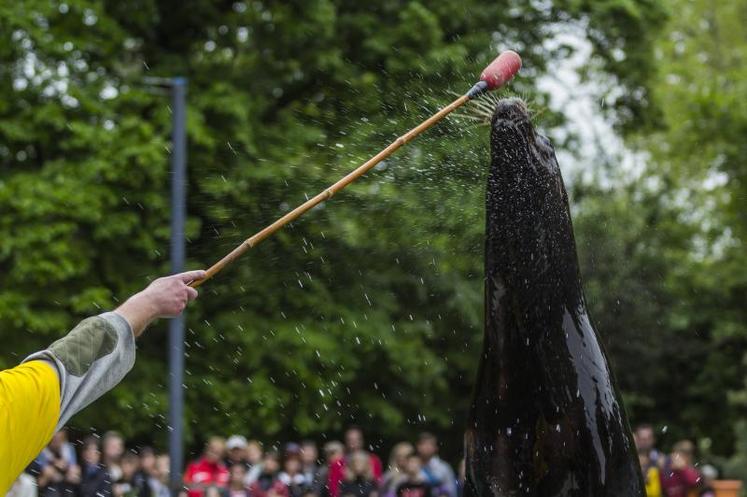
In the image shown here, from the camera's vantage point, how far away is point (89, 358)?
3.54 metres

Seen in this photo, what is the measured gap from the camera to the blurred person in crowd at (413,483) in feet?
42.9

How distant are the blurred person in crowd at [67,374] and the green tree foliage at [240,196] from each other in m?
12.8

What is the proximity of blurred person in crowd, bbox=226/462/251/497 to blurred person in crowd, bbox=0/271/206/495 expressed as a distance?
362 inches

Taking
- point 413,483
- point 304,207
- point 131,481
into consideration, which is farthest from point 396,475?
point 304,207

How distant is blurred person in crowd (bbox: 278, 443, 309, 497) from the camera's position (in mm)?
12837

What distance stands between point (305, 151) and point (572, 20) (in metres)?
6.08

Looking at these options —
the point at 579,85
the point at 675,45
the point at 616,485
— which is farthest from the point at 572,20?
the point at 616,485

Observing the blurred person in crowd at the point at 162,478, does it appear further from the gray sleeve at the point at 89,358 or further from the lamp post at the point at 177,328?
the gray sleeve at the point at 89,358

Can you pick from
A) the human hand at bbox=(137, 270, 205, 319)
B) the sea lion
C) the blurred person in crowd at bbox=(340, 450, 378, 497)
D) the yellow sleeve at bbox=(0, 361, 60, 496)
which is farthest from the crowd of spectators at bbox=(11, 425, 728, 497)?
the yellow sleeve at bbox=(0, 361, 60, 496)

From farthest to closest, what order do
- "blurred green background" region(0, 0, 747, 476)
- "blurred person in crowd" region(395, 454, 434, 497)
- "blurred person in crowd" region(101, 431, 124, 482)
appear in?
"blurred green background" region(0, 0, 747, 476)
"blurred person in crowd" region(395, 454, 434, 497)
"blurred person in crowd" region(101, 431, 124, 482)

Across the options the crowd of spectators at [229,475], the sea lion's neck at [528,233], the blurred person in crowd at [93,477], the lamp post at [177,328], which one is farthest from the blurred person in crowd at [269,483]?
the sea lion's neck at [528,233]

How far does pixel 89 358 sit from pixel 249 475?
32.1 ft

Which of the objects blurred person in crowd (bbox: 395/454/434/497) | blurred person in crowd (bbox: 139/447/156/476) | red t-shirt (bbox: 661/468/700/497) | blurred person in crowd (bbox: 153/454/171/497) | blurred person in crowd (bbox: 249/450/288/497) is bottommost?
blurred person in crowd (bbox: 153/454/171/497)

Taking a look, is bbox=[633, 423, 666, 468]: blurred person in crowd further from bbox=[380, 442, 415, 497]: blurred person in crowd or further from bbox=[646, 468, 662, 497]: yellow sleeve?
bbox=[380, 442, 415, 497]: blurred person in crowd
